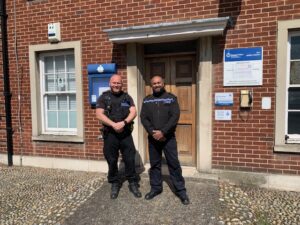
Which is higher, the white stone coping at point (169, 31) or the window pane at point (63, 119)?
the white stone coping at point (169, 31)

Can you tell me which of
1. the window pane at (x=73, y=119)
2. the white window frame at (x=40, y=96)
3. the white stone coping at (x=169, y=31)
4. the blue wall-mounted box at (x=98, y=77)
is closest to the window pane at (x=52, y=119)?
the white window frame at (x=40, y=96)

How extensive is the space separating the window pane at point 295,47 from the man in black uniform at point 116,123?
2750 mm

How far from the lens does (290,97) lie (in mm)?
5070

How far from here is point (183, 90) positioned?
19.1 feet

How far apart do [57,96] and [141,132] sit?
2146 millimetres

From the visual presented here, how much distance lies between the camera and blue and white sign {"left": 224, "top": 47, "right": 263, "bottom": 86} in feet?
16.6

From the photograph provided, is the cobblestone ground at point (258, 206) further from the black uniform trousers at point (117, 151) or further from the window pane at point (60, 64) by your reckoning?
the window pane at point (60, 64)

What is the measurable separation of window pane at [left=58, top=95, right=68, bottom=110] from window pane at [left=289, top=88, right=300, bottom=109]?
14.7ft

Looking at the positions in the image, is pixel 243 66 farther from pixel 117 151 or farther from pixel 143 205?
pixel 143 205

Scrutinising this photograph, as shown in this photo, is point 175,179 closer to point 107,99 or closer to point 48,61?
point 107,99

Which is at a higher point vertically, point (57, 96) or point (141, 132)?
point (57, 96)

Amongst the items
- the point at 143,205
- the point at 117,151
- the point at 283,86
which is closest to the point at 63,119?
the point at 117,151

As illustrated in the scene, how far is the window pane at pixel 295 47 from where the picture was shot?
16.3 ft

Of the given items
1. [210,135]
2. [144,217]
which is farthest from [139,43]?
[144,217]
